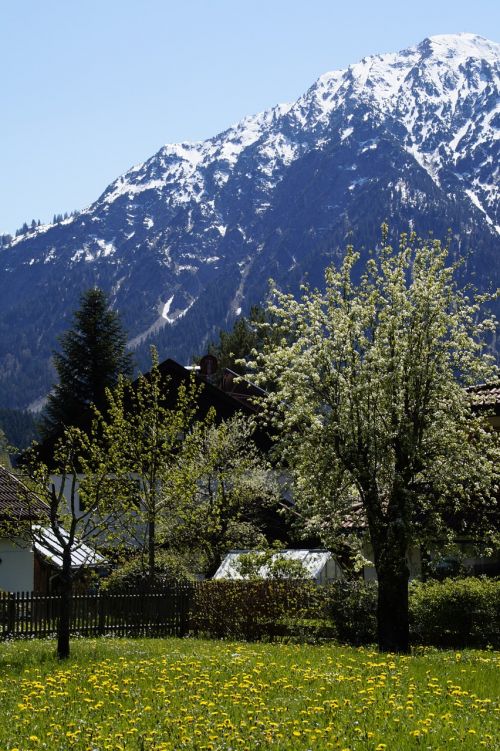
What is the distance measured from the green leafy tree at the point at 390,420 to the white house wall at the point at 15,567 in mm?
20738

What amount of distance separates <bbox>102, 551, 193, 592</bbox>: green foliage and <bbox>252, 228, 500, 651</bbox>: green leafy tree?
9.63 metres

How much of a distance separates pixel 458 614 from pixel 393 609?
5.87ft

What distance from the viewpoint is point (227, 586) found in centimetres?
2845

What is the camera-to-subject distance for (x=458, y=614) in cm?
2297

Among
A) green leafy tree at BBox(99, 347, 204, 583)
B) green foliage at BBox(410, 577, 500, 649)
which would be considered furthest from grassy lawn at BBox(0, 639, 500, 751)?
green leafy tree at BBox(99, 347, 204, 583)

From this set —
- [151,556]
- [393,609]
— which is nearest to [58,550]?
[151,556]

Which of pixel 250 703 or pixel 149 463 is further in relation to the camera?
pixel 149 463

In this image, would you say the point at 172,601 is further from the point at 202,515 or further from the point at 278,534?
the point at 278,534

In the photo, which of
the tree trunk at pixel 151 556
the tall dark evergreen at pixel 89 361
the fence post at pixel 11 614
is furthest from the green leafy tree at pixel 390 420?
the tall dark evergreen at pixel 89 361

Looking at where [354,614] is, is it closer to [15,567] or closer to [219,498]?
[219,498]

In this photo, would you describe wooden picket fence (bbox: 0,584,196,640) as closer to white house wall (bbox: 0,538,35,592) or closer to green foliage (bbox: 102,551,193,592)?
green foliage (bbox: 102,551,193,592)

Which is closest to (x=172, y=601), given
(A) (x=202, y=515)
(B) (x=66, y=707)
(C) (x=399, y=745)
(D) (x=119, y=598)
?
(D) (x=119, y=598)

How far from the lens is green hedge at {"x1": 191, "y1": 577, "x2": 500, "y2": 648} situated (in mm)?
22828

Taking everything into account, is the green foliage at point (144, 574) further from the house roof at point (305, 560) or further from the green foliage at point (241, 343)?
the green foliage at point (241, 343)
